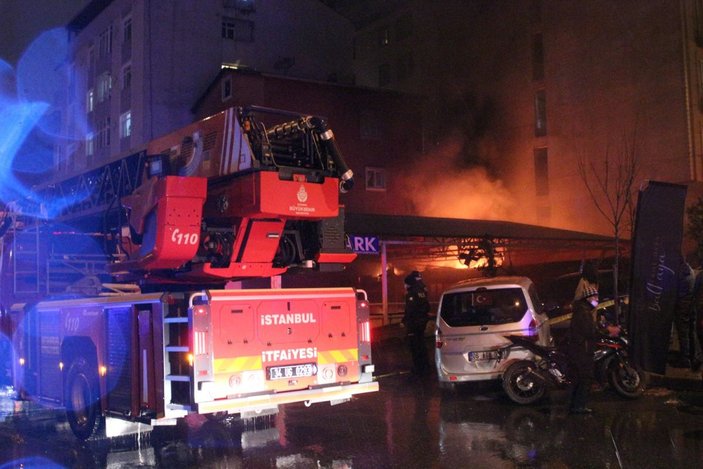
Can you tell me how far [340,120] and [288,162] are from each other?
2304 centimetres

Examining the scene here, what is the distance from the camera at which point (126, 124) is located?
35.3 meters

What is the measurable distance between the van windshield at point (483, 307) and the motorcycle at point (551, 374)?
545 mm

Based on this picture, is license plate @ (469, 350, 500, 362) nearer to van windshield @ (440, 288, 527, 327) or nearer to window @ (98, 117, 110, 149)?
van windshield @ (440, 288, 527, 327)

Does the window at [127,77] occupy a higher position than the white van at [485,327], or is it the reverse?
the window at [127,77]

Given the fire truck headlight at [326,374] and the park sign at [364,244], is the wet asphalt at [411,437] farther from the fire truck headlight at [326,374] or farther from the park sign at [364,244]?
the park sign at [364,244]

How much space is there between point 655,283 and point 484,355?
96.1 inches

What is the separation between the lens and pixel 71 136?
4372cm

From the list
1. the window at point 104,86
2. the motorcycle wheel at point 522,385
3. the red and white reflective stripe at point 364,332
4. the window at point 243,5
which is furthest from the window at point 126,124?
the red and white reflective stripe at point 364,332

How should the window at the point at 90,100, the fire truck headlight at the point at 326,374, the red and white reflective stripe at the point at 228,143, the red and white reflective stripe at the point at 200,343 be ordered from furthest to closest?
the window at the point at 90,100 < the red and white reflective stripe at the point at 228,143 < the fire truck headlight at the point at 326,374 < the red and white reflective stripe at the point at 200,343

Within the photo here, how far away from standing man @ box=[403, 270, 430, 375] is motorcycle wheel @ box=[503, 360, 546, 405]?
3395 millimetres

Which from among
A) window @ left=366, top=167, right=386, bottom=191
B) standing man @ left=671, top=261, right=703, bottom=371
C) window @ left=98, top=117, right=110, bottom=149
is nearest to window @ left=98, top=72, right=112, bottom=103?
window @ left=98, top=117, right=110, bottom=149

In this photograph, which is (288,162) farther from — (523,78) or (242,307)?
(523,78)

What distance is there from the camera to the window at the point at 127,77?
34.5 m

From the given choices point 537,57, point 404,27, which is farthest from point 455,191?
point 404,27
